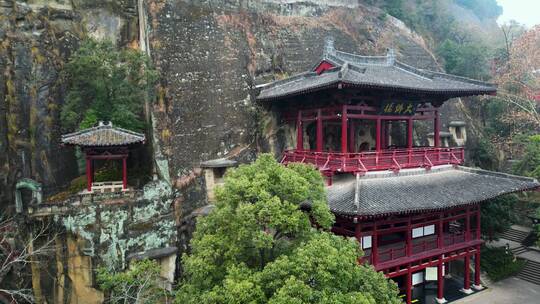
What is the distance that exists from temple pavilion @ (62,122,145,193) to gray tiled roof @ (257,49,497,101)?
7.39 metres

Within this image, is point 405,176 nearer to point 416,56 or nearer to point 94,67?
point 94,67

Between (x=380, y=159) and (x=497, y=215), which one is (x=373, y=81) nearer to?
(x=380, y=159)

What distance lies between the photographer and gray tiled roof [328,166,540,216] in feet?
45.4

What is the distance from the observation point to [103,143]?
1616 cm

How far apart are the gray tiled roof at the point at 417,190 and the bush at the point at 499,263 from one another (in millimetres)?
5581

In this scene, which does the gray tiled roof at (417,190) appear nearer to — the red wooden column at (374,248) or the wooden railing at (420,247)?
the red wooden column at (374,248)

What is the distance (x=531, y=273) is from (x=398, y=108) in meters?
12.1

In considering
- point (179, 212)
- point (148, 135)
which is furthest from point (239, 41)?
point (179, 212)

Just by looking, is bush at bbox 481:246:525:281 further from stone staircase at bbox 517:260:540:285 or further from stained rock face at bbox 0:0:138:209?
stained rock face at bbox 0:0:138:209

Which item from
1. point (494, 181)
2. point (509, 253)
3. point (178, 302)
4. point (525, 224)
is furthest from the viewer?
point (525, 224)

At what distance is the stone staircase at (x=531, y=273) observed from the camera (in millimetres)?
19828

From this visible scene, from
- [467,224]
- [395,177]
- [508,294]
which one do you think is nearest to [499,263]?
[508,294]

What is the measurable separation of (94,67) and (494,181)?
20116 millimetres

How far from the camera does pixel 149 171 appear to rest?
62.4ft
